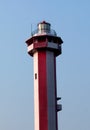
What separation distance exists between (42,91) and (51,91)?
2.67 feet

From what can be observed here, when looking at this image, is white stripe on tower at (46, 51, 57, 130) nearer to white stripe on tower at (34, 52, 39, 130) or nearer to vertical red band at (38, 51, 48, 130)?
vertical red band at (38, 51, 48, 130)

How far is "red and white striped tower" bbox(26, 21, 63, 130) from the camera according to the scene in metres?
39.2

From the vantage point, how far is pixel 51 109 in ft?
129

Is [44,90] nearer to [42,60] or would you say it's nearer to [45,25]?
[42,60]

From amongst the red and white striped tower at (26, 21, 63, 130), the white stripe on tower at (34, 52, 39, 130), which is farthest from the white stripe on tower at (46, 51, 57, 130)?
the white stripe on tower at (34, 52, 39, 130)

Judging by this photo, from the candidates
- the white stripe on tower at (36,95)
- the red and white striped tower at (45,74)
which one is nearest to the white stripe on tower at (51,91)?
the red and white striped tower at (45,74)

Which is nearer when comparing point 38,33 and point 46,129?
point 46,129

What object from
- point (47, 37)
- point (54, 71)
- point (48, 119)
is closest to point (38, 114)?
point (48, 119)

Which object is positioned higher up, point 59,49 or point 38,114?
point 59,49

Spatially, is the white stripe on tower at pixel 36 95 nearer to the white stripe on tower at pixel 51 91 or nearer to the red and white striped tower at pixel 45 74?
the red and white striped tower at pixel 45 74

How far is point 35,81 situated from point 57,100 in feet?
8.48

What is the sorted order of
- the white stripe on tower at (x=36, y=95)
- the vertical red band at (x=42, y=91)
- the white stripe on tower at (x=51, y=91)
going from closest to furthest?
the vertical red band at (x=42, y=91) < the white stripe on tower at (x=51, y=91) < the white stripe on tower at (x=36, y=95)

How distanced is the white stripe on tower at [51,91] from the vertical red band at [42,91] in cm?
28

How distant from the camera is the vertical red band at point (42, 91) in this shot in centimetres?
3895
